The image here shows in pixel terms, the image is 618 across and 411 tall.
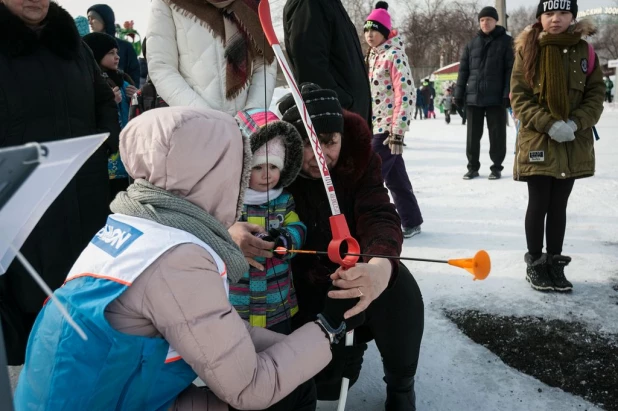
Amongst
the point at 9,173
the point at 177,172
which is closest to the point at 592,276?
the point at 177,172

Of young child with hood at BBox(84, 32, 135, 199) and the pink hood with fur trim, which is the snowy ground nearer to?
the pink hood with fur trim

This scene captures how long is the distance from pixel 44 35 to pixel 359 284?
1.77 meters

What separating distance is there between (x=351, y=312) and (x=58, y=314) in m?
0.78

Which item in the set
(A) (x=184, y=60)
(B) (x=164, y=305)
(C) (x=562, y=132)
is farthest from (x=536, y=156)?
(B) (x=164, y=305)

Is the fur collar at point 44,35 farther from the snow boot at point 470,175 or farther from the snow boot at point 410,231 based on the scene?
the snow boot at point 470,175

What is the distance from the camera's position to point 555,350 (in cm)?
235

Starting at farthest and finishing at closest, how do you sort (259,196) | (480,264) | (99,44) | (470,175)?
(470,175), (99,44), (259,196), (480,264)

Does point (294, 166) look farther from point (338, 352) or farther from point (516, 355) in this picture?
point (516, 355)

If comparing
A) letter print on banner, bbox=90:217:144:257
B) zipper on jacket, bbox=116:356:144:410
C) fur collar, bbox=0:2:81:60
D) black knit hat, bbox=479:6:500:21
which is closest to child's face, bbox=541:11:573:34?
fur collar, bbox=0:2:81:60

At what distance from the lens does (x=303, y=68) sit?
2.99 meters

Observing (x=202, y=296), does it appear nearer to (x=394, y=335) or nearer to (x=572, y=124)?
(x=394, y=335)

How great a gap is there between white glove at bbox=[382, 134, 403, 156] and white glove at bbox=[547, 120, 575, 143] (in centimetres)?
128

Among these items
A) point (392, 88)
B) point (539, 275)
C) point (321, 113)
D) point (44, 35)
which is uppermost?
point (44, 35)

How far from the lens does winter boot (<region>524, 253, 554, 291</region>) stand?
2977 millimetres
